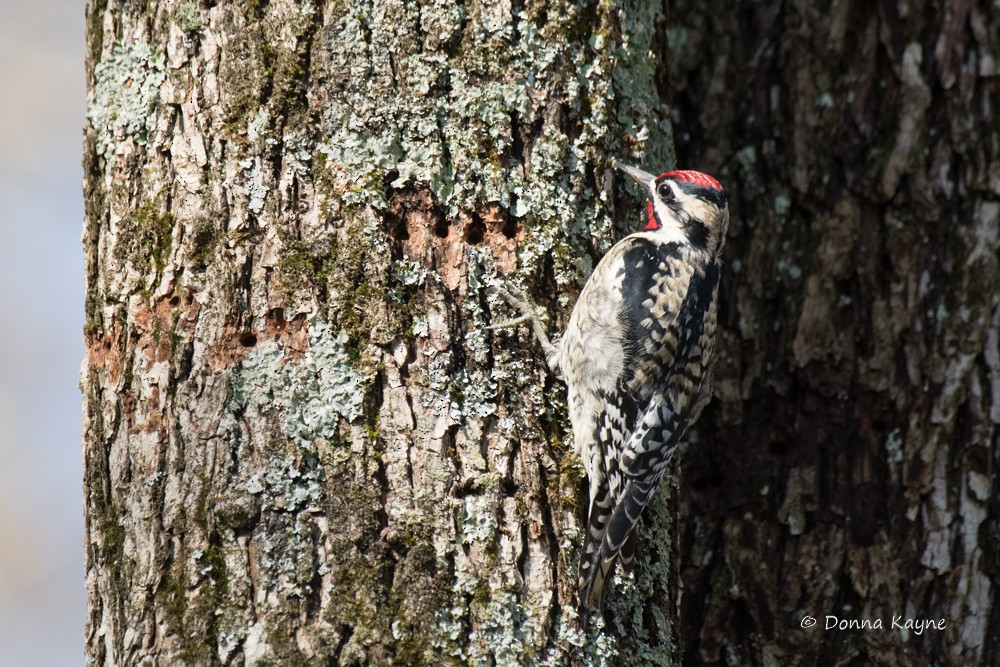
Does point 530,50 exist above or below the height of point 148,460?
above

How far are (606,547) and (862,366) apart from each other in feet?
5.25

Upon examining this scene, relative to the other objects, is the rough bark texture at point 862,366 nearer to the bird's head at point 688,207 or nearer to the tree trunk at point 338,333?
the bird's head at point 688,207

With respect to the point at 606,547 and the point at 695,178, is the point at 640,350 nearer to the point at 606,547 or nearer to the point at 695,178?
the point at 695,178

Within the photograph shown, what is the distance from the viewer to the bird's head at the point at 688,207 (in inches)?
140

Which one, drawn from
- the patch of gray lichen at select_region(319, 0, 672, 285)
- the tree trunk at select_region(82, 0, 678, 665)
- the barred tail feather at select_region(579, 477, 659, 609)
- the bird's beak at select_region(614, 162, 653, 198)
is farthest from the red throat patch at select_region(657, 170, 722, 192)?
the barred tail feather at select_region(579, 477, 659, 609)

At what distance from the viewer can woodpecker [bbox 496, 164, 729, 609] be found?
3.07 metres

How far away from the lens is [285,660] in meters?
2.61

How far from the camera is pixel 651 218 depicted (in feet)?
13.1

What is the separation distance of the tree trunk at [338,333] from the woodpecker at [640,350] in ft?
0.32

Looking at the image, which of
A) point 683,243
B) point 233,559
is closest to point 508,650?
point 233,559

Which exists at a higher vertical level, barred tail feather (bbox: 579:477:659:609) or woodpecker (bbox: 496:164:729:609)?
woodpecker (bbox: 496:164:729:609)

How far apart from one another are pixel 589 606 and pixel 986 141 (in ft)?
8.23

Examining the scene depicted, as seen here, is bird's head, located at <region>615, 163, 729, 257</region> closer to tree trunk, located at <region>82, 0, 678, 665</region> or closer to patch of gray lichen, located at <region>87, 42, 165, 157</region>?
tree trunk, located at <region>82, 0, 678, 665</region>

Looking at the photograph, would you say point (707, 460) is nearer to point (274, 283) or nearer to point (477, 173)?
point (477, 173)
